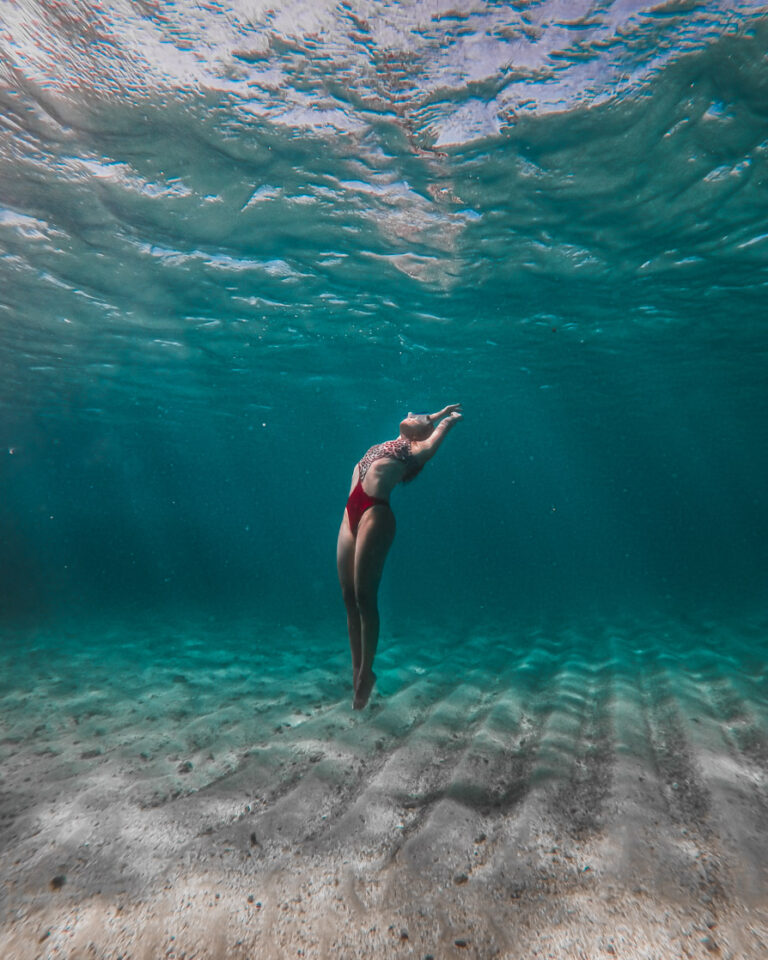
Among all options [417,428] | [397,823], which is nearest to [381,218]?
[417,428]

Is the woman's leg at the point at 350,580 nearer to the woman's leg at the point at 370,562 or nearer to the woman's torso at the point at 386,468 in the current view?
the woman's leg at the point at 370,562

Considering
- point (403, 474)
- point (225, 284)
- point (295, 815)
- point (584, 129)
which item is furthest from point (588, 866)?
point (225, 284)

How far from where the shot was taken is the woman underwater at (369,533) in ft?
16.3

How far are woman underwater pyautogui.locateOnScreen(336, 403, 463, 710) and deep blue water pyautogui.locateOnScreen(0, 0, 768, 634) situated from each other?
7157 millimetres

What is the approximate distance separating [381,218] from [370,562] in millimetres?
10768

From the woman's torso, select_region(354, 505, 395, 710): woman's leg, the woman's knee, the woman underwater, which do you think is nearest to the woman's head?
the woman underwater

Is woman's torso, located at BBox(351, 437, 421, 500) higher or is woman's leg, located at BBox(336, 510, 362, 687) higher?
woman's torso, located at BBox(351, 437, 421, 500)

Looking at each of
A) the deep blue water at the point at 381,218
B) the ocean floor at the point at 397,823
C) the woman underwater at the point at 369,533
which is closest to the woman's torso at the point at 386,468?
the woman underwater at the point at 369,533

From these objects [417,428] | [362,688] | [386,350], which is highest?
[386,350]

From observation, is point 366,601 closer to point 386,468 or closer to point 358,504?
point 358,504

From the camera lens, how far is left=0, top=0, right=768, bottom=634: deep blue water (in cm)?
780

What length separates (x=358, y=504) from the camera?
523 centimetres

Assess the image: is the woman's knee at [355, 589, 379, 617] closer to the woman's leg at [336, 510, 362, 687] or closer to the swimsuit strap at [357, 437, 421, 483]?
the woman's leg at [336, 510, 362, 687]

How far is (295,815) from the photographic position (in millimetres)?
3805
